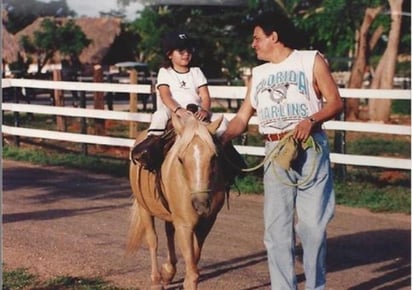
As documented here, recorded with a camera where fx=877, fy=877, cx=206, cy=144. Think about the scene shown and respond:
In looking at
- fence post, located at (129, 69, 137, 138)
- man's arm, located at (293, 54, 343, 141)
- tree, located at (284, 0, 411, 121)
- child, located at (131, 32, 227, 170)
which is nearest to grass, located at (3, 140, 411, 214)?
fence post, located at (129, 69, 137, 138)

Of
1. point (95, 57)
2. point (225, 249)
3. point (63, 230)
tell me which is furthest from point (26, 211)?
point (95, 57)

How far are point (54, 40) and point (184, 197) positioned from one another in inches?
1671

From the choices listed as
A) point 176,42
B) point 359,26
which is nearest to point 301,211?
point 176,42

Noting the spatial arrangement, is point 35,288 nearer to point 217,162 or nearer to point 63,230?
point 217,162

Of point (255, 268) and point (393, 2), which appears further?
point (393, 2)

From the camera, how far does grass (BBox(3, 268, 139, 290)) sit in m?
6.59

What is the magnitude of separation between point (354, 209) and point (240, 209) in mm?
1395

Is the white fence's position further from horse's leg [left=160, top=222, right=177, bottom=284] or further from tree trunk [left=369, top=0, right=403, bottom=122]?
tree trunk [left=369, top=0, right=403, bottom=122]

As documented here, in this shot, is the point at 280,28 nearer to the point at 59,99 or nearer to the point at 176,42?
the point at 176,42

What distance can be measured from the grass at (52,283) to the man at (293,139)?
5.30 ft

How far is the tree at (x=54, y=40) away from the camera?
4672cm

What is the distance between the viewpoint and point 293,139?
17.8ft

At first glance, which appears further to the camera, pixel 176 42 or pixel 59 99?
pixel 59 99

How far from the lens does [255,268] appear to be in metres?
7.55
